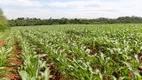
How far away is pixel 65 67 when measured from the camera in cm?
566

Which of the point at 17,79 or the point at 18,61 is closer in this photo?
the point at 17,79

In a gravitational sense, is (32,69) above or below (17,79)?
above

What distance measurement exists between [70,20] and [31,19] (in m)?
14.1

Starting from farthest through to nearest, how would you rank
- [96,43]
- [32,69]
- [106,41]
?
[96,43], [106,41], [32,69]

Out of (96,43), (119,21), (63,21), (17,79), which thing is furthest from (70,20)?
(17,79)

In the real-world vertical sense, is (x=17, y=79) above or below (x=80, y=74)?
below

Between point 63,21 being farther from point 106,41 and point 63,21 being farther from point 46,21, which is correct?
point 106,41

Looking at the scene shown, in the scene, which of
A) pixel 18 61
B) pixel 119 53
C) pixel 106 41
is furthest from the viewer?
pixel 106 41

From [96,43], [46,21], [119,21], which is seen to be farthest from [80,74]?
[46,21]

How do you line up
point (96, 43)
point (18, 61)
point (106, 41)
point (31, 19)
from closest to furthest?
1. point (18, 61)
2. point (106, 41)
3. point (96, 43)
4. point (31, 19)

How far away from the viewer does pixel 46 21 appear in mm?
71625

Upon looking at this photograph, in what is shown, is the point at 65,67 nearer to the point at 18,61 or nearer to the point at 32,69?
the point at 32,69

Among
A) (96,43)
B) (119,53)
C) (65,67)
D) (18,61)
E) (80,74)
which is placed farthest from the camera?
(96,43)

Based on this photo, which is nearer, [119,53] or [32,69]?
[32,69]
